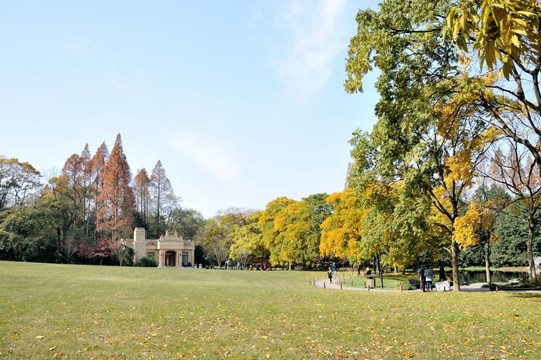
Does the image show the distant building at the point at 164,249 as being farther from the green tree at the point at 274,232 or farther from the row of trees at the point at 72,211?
the green tree at the point at 274,232

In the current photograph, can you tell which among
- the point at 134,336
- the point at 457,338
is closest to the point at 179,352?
the point at 134,336

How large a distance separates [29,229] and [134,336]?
50460 millimetres

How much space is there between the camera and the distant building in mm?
60156

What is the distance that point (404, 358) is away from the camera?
690cm

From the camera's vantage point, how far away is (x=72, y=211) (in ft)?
193

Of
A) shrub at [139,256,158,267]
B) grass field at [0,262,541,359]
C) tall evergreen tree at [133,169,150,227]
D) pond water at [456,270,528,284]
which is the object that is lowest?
pond water at [456,270,528,284]

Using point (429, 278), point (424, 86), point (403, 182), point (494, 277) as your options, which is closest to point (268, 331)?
point (424, 86)

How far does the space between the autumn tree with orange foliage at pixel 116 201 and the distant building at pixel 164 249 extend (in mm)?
2483

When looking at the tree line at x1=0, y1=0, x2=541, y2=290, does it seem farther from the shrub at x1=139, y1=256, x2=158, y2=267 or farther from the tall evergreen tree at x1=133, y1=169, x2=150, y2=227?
the shrub at x1=139, y1=256, x2=158, y2=267

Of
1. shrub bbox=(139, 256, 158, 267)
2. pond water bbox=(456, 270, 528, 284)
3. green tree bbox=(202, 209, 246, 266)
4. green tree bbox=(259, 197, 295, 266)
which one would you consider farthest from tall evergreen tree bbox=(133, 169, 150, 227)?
pond water bbox=(456, 270, 528, 284)

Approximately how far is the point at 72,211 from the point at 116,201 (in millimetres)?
6793

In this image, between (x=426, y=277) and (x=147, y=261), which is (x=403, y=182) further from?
(x=147, y=261)

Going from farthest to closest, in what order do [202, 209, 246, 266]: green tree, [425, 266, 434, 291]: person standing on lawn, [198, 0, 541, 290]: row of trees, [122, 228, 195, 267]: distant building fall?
→ [202, 209, 246, 266]: green tree < [122, 228, 195, 267]: distant building < [425, 266, 434, 291]: person standing on lawn < [198, 0, 541, 290]: row of trees

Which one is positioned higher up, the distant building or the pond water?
the distant building
